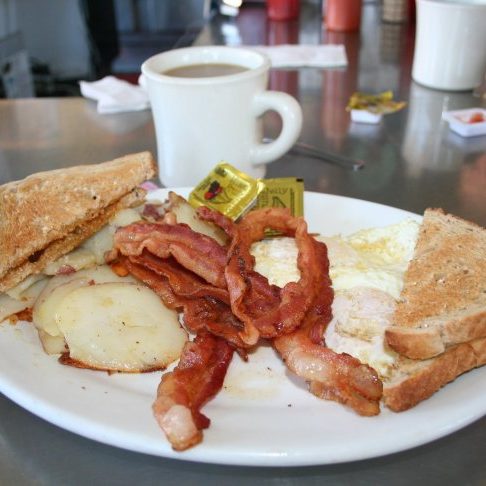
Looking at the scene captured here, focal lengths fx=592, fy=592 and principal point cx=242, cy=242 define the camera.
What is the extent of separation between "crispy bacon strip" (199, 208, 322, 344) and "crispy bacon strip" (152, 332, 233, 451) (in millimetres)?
67

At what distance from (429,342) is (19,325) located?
80 centimetres

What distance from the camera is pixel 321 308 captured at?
1.17 metres

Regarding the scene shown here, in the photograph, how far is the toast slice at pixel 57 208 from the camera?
1.30 metres

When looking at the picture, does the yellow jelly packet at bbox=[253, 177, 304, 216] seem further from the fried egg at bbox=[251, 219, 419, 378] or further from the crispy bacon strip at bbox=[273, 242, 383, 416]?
the crispy bacon strip at bbox=[273, 242, 383, 416]

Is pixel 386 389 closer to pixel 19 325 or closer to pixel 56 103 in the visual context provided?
pixel 19 325

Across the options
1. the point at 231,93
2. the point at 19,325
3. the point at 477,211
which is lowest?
the point at 477,211

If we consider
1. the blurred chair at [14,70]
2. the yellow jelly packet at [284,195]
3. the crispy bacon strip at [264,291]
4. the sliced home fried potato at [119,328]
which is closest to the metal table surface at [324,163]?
the sliced home fried potato at [119,328]

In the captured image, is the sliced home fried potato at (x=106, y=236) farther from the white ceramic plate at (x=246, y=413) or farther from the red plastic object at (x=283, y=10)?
the red plastic object at (x=283, y=10)

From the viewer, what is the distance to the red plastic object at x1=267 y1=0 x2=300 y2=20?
4.21 meters

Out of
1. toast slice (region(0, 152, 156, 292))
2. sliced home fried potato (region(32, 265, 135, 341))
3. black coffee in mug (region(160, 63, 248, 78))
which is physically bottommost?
sliced home fried potato (region(32, 265, 135, 341))

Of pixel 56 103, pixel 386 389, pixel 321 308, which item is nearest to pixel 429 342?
pixel 386 389

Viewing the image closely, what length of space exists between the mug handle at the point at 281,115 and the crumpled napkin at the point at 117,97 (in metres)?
1.13

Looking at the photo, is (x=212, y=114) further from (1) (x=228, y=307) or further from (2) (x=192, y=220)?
(1) (x=228, y=307)

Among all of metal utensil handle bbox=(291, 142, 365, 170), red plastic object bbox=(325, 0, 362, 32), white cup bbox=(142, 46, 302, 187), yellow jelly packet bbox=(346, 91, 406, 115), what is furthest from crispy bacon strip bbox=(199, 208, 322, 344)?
red plastic object bbox=(325, 0, 362, 32)
